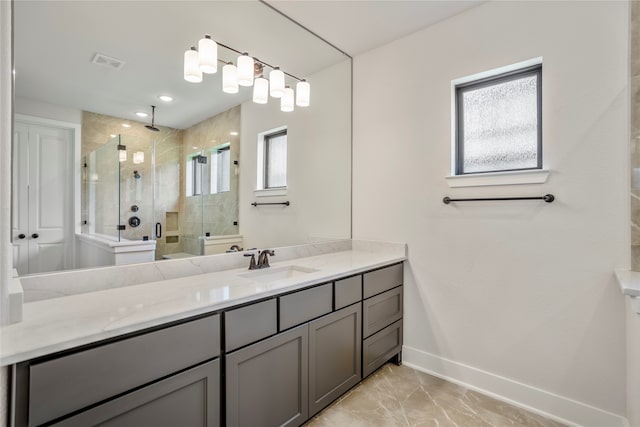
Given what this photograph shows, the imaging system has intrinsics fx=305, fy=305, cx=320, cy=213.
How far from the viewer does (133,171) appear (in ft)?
5.11

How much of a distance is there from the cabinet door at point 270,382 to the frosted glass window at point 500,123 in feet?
5.52

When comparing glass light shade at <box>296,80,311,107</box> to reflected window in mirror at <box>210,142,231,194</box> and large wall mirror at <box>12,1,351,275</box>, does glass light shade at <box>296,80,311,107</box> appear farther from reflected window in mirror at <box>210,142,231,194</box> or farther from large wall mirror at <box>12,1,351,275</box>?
reflected window in mirror at <box>210,142,231,194</box>

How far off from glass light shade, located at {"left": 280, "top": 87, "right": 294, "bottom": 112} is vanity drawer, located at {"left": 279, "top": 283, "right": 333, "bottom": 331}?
1421mm

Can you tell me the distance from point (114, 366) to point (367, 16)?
254 cm

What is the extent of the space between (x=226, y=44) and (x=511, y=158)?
1993 mm

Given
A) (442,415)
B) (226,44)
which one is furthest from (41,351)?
(442,415)

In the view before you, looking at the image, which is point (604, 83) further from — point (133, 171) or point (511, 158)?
point (133, 171)

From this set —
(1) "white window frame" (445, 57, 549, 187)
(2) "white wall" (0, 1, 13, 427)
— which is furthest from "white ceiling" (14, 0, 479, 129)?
(1) "white window frame" (445, 57, 549, 187)

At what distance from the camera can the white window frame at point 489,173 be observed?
1862mm

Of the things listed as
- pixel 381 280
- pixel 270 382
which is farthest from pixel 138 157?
pixel 381 280

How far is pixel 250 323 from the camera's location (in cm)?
137

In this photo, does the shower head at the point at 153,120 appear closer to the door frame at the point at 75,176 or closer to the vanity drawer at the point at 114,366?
the door frame at the point at 75,176

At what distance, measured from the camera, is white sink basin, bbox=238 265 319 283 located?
1.88 meters

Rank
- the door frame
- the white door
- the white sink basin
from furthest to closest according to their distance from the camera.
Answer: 1. the white sink basin
2. the door frame
3. the white door
